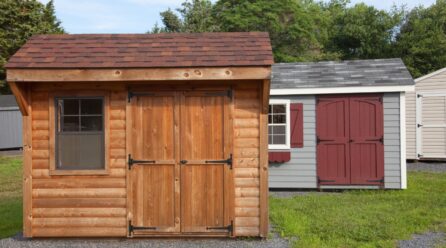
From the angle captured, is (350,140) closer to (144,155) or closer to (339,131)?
(339,131)

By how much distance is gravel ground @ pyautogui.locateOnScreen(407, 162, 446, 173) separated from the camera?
15.0 m

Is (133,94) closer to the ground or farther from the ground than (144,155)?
farther from the ground

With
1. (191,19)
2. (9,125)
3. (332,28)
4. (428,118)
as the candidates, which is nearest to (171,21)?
(191,19)

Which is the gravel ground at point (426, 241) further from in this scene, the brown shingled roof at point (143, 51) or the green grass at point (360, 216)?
the brown shingled roof at point (143, 51)

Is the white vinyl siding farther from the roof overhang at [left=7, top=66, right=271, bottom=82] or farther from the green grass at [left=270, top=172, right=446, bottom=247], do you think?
the roof overhang at [left=7, top=66, right=271, bottom=82]

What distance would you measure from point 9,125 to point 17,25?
26.5 ft

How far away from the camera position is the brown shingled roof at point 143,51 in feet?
21.8

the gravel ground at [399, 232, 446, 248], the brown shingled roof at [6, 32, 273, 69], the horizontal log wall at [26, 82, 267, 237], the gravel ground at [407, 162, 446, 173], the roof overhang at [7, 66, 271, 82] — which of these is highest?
the brown shingled roof at [6, 32, 273, 69]

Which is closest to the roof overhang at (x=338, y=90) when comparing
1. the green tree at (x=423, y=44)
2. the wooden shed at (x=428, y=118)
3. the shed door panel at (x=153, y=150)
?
the shed door panel at (x=153, y=150)

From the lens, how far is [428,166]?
15.7m

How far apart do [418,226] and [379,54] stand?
90.1 feet

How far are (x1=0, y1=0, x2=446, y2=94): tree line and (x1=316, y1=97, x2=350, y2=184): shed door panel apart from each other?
21645 mm

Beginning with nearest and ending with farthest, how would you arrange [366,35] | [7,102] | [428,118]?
1. [428,118]
2. [7,102]
3. [366,35]

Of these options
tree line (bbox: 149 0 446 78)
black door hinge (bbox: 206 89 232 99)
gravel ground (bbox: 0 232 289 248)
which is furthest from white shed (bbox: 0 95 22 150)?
black door hinge (bbox: 206 89 232 99)
